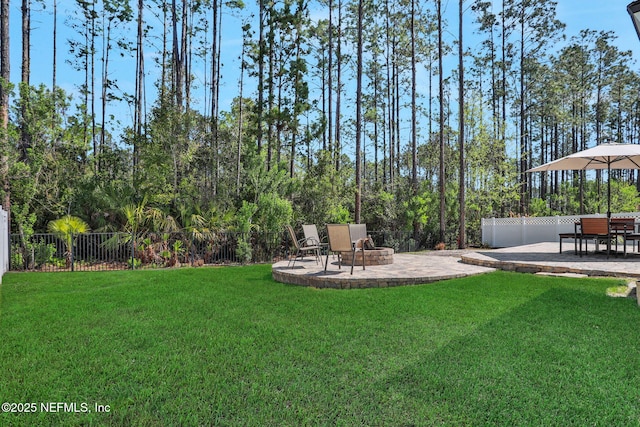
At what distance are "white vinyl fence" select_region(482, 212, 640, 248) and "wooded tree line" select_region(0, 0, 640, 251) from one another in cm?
122

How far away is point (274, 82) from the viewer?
15.9m

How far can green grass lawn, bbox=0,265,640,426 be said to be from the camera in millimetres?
2217

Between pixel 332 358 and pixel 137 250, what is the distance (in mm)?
9049

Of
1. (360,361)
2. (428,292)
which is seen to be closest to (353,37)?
(428,292)

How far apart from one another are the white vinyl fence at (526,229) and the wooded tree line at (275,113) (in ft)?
4.00

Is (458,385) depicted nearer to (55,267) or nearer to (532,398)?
(532,398)

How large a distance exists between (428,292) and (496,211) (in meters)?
17.4

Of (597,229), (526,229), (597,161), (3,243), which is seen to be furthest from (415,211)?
(3,243)

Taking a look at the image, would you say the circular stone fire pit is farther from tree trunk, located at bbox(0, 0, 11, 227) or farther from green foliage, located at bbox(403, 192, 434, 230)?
tree trunk, located at bbox(0, 0, 11, 227)

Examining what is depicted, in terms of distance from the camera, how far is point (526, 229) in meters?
14.2

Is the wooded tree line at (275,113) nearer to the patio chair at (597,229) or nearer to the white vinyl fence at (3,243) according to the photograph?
the white vinyl fence at (3,243)

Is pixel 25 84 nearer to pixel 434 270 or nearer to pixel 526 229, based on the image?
pixel 434 270

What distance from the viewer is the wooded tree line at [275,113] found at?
448 inches

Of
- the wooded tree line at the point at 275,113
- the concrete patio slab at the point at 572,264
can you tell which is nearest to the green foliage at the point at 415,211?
the wooded tree line at the point at 275,113
